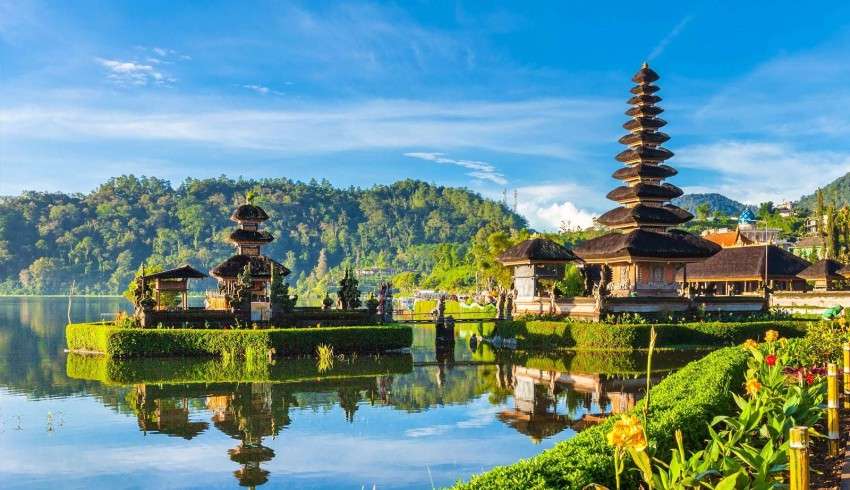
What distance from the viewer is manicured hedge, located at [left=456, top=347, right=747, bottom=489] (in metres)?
7.49

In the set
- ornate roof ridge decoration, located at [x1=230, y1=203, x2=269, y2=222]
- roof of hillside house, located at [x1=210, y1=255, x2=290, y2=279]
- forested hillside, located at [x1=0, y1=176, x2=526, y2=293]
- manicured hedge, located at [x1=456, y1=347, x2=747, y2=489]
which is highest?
forested hillside, located at [x1=0, y1=176, x2=526, y2=293]

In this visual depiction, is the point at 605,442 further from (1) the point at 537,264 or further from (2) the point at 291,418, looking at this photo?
(1) the point at 537,264

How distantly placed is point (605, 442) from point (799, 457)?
2735 millimetres

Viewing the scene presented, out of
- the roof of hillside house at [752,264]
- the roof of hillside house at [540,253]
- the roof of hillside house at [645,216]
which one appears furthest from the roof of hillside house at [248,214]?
the roof of hillside house at [752,264]

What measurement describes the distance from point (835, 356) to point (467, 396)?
9.63 metres

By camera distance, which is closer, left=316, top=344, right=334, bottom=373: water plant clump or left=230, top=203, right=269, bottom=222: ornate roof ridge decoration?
left=316, top=344, right=334, bottom=373: water plant clump

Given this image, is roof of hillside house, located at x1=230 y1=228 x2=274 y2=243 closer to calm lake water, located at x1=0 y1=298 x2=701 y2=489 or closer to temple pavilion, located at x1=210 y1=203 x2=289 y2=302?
temple pavilion, located at x1=210 y1=203 x2=289 y2=302

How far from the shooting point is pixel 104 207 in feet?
582

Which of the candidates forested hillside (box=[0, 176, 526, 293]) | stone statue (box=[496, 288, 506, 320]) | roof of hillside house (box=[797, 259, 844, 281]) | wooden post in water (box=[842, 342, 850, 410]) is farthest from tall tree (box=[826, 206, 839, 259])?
forested hillside (box=[0, 176, 526, 293])

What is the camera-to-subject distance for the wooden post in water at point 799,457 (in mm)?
6266

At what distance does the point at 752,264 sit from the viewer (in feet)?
168

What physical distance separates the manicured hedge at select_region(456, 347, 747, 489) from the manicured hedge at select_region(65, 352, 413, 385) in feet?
49.3

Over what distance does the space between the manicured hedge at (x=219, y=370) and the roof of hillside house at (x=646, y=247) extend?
577 inches

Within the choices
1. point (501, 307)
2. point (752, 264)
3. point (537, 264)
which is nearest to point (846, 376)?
point (501, 307)
